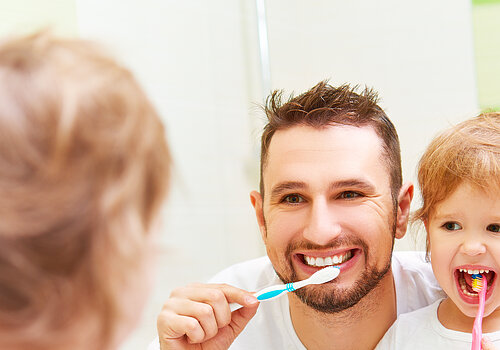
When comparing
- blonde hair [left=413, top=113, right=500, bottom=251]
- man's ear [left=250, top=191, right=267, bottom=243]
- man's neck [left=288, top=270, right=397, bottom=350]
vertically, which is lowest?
man's neck [left=288, top=270, right=397, bottom=350]

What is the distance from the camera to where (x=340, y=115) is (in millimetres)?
1203

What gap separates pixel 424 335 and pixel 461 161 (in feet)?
1.05

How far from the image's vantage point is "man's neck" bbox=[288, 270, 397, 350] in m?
1.21

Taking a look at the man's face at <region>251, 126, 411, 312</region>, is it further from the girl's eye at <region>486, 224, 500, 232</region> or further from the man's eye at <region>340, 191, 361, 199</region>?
the girl's eye at <region>486, 224, 500, 232</region>

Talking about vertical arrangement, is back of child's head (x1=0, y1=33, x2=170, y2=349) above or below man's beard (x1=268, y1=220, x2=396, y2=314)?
above

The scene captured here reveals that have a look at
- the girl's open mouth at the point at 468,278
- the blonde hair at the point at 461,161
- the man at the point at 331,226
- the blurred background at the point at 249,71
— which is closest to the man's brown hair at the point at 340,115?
the man at the point at 331,226

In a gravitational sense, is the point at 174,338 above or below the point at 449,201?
below

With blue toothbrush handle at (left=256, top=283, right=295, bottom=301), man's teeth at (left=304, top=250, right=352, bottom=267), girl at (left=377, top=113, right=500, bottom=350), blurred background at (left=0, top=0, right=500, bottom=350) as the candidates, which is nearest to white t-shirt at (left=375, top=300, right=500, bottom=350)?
girl at (left=377, top=113, right=500, bottom=350)

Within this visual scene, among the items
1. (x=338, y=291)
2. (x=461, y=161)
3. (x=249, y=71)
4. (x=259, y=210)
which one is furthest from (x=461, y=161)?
(x=249, y=71)

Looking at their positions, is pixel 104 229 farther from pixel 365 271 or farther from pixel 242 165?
pixel 242 165

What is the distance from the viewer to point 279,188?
1.19 m

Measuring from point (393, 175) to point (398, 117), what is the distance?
822 millimetres

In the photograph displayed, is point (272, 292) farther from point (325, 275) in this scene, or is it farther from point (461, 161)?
point (461, 161)

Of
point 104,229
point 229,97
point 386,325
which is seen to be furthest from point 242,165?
point 104,229
